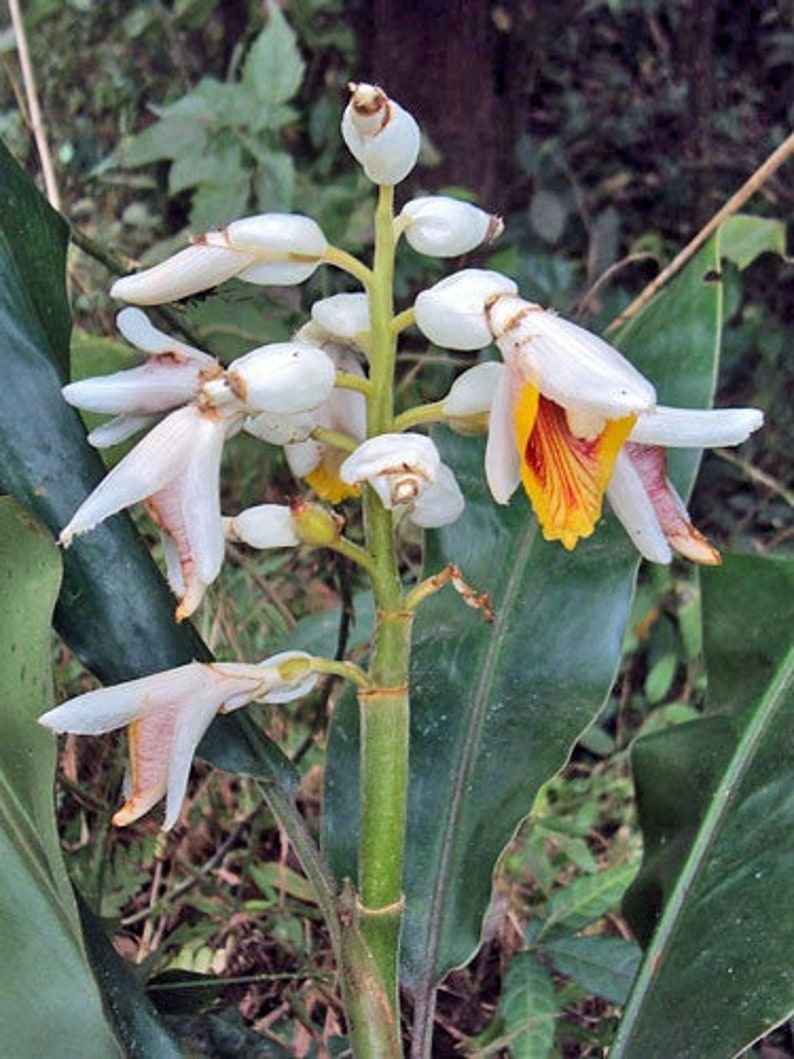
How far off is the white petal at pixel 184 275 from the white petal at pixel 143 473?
0.25ft

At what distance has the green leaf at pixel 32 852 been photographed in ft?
2.05

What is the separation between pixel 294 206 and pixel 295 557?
537 mm

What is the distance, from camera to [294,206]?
1877 mm

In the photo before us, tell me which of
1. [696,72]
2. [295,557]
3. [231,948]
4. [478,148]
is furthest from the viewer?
[696,72]

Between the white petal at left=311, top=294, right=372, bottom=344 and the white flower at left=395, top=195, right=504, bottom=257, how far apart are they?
0.05m

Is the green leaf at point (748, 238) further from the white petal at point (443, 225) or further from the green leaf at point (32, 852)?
the green leaf at point (32, 852)

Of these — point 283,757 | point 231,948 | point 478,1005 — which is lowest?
point 478,1005

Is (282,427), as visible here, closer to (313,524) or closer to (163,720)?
(313,524)

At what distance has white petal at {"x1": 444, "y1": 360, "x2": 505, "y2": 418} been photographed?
2.26 ft

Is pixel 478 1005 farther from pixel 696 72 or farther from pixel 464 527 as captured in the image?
pixel 696 72

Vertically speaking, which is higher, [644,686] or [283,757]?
[283,757]

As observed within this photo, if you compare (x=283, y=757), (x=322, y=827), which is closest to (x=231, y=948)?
(x=322, y=827)

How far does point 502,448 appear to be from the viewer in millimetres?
647

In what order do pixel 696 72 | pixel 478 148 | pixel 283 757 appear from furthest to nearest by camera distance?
pixel 696 72 < pixel 478 148 < pixel 283 757
